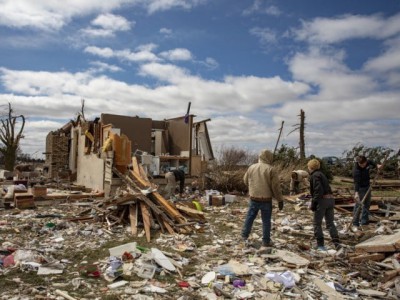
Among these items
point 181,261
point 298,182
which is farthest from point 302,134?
point 181,261

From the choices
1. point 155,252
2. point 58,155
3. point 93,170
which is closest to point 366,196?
point 155,252

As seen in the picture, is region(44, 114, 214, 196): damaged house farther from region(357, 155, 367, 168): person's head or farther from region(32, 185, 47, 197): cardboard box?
region(357, 155, 367, 168): person's head

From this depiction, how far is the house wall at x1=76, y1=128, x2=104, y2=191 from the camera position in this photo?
14.4 metres

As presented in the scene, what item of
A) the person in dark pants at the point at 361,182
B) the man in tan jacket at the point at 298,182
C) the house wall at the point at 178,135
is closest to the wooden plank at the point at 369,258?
the person in dark pants at the point at 361,182

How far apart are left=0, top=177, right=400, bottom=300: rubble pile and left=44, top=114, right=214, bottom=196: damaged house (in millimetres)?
4243

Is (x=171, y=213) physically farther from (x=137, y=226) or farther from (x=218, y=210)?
(x=218, y=210)

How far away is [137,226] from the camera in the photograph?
28.1 feet

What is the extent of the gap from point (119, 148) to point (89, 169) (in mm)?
3522

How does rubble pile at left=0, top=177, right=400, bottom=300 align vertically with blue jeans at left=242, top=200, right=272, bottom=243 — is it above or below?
below

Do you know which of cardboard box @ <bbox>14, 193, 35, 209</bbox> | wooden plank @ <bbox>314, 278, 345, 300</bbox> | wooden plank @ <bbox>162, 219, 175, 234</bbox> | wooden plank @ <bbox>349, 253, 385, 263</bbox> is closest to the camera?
wooden plank @ <bbox>314, 278, 345, 300</bbox>

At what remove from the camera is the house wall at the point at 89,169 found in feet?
47.2

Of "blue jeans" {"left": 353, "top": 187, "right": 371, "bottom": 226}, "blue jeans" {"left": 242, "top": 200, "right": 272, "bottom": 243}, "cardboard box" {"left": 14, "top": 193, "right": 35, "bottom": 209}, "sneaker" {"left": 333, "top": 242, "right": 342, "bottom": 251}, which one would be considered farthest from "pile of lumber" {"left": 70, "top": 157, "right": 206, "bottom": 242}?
"blue jeans" {"left": 353, "top": 187, "right": 371, "bottom": 226}

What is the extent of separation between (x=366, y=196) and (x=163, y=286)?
5.73 meters

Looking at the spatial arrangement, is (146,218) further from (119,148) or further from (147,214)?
(119,148)
